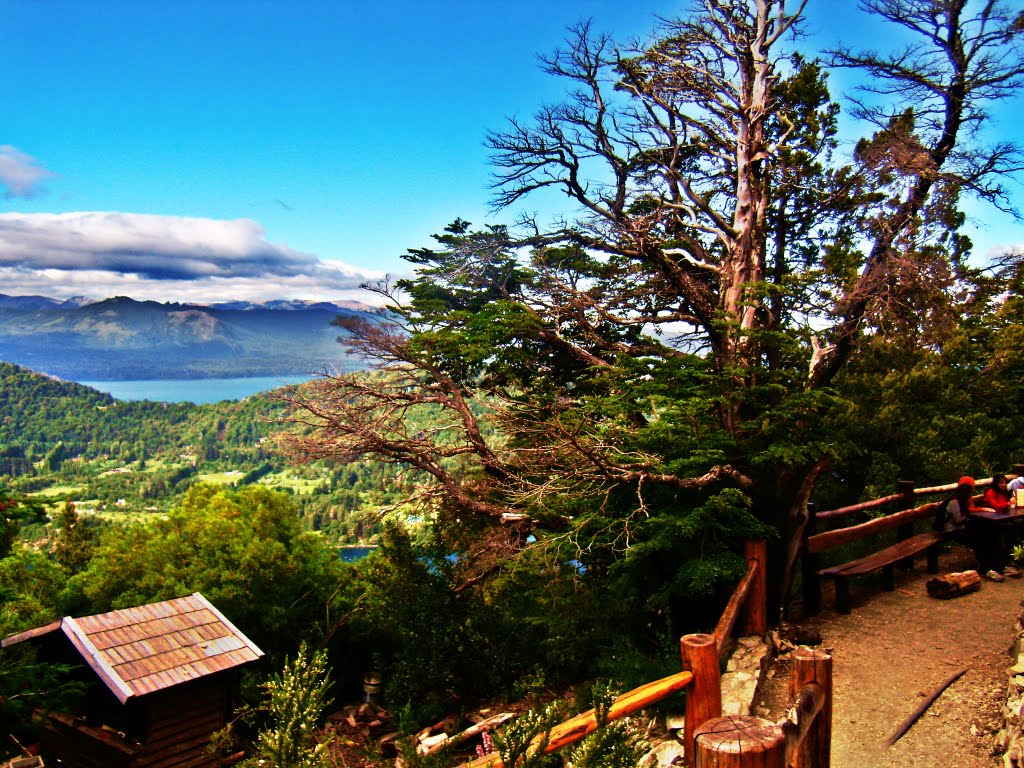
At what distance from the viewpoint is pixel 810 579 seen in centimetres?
829

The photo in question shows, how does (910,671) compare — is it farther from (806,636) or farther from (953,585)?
(953,585)

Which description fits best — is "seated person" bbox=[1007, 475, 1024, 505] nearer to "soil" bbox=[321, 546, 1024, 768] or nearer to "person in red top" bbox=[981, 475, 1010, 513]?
"person in red top" bbox=[981, 475, 1010, 513]

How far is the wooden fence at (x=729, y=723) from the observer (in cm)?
233

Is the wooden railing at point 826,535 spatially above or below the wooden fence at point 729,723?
below

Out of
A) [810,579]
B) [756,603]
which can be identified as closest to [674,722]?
[756,603]

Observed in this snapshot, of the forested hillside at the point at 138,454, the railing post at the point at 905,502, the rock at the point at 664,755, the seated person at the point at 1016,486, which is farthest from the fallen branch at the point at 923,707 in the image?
the forested hillside at the point at 138,454

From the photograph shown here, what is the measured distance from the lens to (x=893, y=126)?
10000mm

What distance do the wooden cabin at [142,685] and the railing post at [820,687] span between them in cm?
→ 769

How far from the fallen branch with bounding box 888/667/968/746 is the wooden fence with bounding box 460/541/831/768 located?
1.91 m

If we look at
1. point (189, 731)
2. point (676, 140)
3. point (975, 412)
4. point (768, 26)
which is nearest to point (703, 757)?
point (189, 731)

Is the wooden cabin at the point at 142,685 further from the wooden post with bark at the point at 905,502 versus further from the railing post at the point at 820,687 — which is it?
the wooden post with bark at the point at 905,502

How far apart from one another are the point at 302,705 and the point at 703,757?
4.88ft

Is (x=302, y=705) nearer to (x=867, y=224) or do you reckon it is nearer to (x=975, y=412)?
(x=867, y=224)

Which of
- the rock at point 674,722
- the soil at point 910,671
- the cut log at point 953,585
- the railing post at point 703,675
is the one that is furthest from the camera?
the cut log at point 953,585
